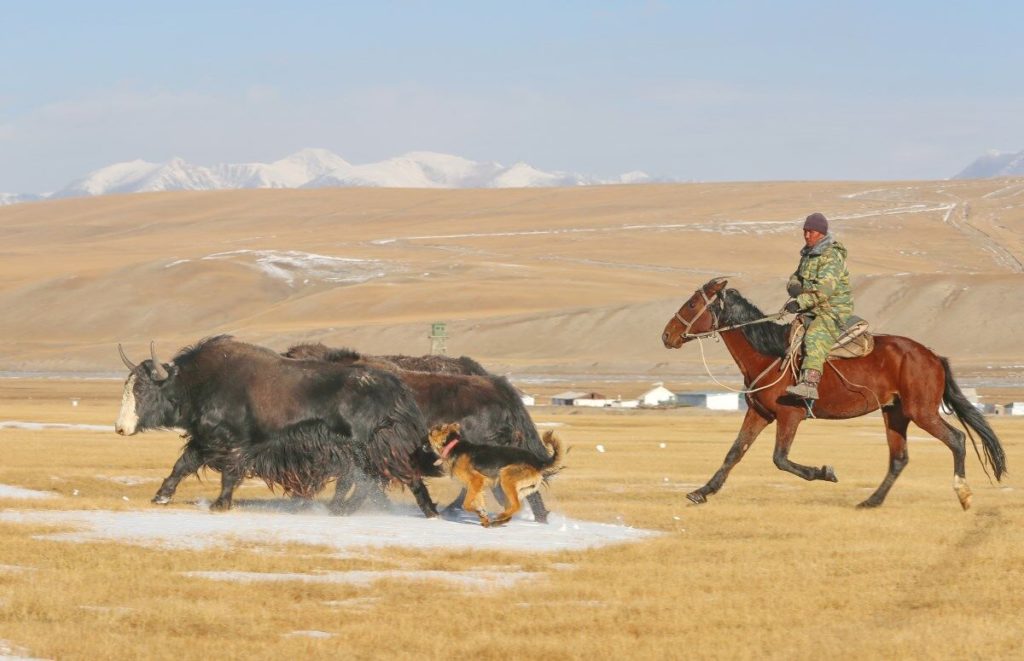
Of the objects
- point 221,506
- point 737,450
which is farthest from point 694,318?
point 221,506

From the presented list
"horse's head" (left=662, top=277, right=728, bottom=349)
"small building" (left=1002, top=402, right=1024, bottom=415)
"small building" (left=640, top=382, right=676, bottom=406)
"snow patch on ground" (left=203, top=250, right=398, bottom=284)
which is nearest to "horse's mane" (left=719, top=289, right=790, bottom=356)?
"horse's head" (left=662, top=277, right=728, bottom=349)

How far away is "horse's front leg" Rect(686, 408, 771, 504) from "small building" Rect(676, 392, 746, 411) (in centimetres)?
5568

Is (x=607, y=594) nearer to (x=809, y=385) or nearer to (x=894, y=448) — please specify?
(x=809, y=385)

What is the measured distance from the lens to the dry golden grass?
8844 mm

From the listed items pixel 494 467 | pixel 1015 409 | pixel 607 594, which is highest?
pixel 494 467

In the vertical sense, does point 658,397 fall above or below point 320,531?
below

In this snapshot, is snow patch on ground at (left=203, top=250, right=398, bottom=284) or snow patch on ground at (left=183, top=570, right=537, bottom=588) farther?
snow patch on ground at (left=203, top=250, right=398, bottom=284)

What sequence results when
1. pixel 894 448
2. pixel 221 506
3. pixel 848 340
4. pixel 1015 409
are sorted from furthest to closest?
1. pixel 1015 409
2. pixel 894 448
3. pixel 848 340
4. pixel 221 506

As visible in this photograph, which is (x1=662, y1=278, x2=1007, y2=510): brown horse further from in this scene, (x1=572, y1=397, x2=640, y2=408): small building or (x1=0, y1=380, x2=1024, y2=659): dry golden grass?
(x1=572, y1=397, x2=640, y2=408): small building

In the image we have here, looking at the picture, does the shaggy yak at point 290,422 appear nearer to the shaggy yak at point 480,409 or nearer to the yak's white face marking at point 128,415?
the yak's white face marking at point 128,415

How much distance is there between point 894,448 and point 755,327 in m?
2.16

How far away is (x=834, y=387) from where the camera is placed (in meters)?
16.7

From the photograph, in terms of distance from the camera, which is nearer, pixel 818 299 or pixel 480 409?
pixel 480 409

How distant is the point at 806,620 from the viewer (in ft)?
32.1
